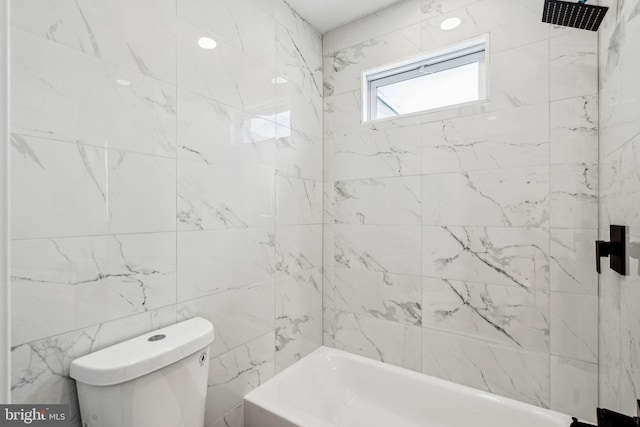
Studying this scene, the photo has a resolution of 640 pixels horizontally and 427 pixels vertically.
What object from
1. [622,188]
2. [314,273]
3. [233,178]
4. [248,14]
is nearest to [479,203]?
[622,188]

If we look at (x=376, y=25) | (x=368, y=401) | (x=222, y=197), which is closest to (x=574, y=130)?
(x=376, y=25)

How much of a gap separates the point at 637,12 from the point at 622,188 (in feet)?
1.62

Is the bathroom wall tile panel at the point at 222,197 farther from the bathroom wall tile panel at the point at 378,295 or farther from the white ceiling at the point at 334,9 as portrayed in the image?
the white ceiling at the point at 334,9

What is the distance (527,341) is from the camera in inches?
61.8

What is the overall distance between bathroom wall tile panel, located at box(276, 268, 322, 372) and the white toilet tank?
0.67 meters

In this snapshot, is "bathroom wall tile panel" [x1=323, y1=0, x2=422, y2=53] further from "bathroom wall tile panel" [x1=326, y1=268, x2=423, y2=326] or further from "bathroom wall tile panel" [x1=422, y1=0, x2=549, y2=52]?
"bathroom wall tile panel" [x1=326, y1=268, x2=423, y2=326]

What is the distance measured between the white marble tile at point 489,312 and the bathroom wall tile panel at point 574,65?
3.08 feet

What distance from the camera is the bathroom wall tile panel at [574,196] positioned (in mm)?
1415

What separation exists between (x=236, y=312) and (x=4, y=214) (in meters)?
1.27

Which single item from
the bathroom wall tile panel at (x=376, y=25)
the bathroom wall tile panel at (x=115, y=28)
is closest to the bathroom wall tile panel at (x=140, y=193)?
the bathroom wall tile panel at (x=115, y=28)

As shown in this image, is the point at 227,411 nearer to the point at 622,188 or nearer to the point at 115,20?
the point at 115,20

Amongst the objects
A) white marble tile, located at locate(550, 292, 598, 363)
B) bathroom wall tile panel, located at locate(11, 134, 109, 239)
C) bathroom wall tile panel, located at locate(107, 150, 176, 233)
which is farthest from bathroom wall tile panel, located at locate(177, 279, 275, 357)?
white marble tile, located at locate(550, 292, 598, 363)

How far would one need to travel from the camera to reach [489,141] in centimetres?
164

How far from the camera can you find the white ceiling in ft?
6.28
